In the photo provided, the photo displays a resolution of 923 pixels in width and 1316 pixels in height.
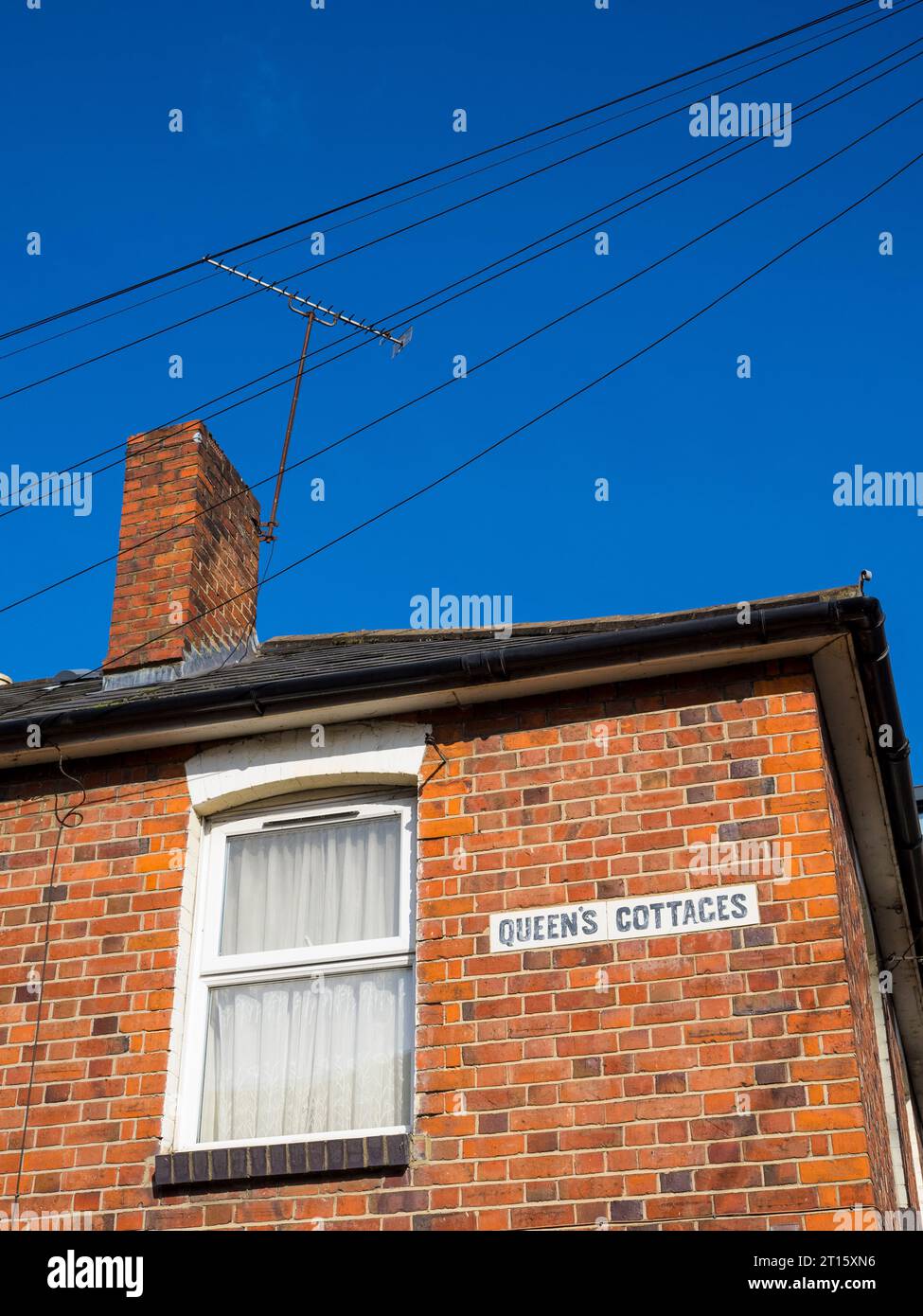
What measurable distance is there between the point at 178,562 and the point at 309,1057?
3.74 metres

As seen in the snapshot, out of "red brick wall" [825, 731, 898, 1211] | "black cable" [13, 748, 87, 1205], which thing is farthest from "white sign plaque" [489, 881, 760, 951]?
"black cable" [13, 748, 87, 1205]

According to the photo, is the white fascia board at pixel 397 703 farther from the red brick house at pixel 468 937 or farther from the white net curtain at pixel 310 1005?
the white net curtain at pixel 310 1005

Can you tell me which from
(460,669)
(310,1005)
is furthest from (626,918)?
(310,1005)

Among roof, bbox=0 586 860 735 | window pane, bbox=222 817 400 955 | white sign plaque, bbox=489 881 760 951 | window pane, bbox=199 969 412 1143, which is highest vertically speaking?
roof, bbox=0 586 860 735

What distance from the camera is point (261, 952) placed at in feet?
25.1

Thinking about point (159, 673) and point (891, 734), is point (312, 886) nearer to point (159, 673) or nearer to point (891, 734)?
point (159, 673)

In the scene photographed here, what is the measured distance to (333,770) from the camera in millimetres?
7848

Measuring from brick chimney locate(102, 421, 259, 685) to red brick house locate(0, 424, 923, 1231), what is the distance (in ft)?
4.30

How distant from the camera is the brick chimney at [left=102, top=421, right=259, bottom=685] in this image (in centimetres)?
965

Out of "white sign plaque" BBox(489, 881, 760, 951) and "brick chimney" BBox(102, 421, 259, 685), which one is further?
"brick chimney" BBox(102, 421, 259, 685)

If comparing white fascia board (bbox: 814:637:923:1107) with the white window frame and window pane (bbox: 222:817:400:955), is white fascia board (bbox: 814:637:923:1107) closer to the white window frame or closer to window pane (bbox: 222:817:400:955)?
the white window frame

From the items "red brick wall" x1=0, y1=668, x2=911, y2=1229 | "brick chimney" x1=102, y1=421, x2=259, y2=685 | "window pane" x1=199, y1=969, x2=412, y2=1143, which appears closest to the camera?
"red brick wall" x1=0, y1=668, x2=911, y2=1229
